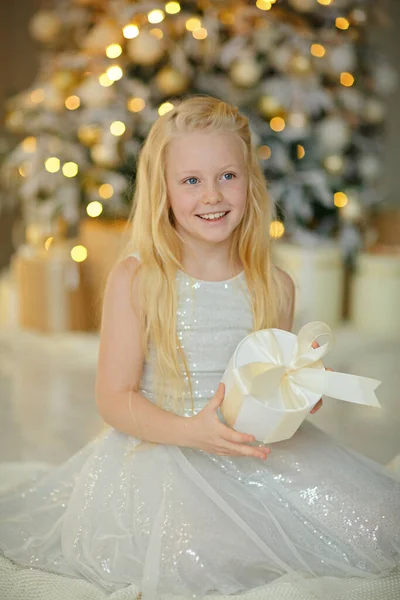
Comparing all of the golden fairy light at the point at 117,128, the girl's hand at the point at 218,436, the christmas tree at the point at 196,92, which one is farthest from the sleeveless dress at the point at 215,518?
the golden fairy light at the point at 117,128

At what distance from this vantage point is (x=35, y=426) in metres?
2.47

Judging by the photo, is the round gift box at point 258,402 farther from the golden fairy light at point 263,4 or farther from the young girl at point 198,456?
the golden fairy light at point 263,4

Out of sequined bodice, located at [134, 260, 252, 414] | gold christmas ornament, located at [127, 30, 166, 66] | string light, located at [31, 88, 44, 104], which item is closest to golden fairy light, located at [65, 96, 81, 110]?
string light, located at [31, 88, 44, 104]

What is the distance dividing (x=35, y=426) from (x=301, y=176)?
5.97 feet

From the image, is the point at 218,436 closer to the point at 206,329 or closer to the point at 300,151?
the point at 206,329

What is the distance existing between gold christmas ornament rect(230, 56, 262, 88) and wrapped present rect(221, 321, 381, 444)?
2.36m

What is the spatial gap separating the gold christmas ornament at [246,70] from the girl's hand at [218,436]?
2423 millimetres

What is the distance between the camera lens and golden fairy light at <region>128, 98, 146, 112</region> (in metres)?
3.46

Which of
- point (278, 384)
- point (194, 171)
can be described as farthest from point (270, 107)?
point (278, 384)

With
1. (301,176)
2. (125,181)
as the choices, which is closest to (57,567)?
(125,181)

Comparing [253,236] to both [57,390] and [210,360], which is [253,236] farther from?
[57,390]

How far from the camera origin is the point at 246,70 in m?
3.47

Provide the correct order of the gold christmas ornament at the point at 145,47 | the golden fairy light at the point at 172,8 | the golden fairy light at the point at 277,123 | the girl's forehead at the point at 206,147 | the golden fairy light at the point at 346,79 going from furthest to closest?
the golden fairy light at the point at 346,79 → the golden fairy light at the point at 277,123 → the golden fairy light at the point at 172,8 → the gold christmas ornament at the point at 145,47 → the girl's forehead at the point at 206,147

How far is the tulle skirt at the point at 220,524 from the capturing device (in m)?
1.36
